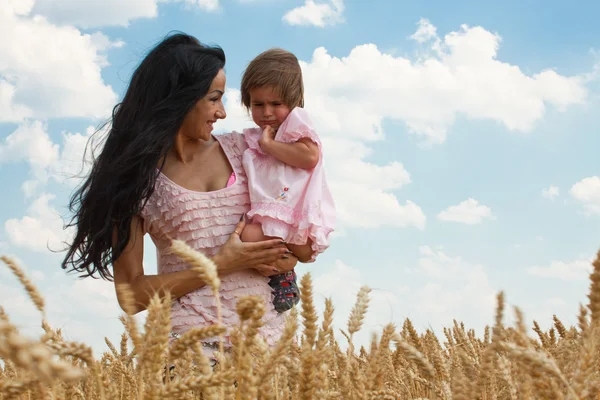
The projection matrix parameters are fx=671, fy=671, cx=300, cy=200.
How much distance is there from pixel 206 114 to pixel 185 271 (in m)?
0.86

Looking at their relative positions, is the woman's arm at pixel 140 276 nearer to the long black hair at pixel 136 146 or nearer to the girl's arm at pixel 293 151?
the long black hair at pixel 136 146

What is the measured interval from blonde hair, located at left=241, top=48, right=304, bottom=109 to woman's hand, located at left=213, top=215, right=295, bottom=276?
3.15 ft

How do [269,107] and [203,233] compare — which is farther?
[269,107]

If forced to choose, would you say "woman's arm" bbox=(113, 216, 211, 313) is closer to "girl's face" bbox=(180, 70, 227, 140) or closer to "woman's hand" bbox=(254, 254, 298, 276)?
"woman's hand" bbox=(254, 254, 298, 276)

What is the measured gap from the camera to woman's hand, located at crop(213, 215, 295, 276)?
11.3 feet

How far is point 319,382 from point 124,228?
2.66m

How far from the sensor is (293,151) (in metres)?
3.91

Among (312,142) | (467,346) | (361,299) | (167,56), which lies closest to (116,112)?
(167,56)

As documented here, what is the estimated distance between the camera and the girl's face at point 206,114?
3674 mm

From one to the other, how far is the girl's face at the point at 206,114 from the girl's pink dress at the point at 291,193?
34cm

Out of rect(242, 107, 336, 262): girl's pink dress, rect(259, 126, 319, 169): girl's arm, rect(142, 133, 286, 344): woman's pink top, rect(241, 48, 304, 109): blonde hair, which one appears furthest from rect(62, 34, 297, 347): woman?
rect(241, 48, 304, 109): blonde hair

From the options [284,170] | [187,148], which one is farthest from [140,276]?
[284,170]

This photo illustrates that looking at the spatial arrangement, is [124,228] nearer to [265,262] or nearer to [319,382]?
[265,262]

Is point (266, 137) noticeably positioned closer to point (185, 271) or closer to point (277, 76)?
point (277, 76)
